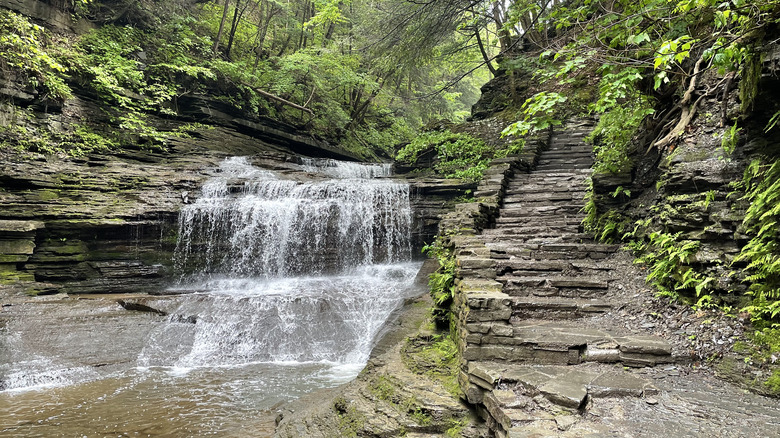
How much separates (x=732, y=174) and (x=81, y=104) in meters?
18.0

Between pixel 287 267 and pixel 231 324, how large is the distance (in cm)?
388

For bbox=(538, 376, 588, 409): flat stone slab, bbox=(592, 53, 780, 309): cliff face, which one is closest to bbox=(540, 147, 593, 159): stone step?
bbox=(592, 53, 780, 309): cliff face

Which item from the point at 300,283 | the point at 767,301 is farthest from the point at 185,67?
the point at 767,301

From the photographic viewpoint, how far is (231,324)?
8516mm

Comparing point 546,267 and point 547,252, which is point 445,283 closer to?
point 546,267

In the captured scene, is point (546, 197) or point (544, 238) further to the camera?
point (546, 197)

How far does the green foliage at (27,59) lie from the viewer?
10.5 metres

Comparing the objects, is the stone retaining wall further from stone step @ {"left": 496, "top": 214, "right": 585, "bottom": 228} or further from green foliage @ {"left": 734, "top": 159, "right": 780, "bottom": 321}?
green foliage @ {"left": 734, "top": 159, "right": 780, "bottom": 321}

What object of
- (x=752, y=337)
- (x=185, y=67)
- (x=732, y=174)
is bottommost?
(x=752, y=337)

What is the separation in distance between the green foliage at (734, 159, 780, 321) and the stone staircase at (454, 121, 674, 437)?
922 millimetres

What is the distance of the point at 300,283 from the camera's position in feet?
37.6

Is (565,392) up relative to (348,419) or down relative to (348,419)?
up

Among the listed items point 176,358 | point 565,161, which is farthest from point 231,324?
point 565,161

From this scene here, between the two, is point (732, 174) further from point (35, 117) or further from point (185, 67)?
point (35, 117)
